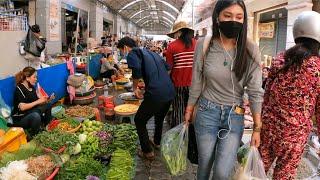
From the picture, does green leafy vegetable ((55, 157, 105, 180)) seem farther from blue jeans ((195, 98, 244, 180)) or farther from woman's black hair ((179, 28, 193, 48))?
woman's black hair ((179, 28, 193, 48))

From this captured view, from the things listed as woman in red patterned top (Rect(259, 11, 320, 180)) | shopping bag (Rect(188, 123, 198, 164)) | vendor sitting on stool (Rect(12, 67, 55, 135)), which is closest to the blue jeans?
woman in red patterned top (Rect(259, 11, 320, 180))

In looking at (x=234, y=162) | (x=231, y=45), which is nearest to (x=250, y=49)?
(x=231, y=45)

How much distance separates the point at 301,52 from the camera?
2703 millimetres

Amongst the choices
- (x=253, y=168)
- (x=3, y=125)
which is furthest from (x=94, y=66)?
(x=253, y=168)

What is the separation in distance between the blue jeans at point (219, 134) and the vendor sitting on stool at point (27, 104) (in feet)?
11.1

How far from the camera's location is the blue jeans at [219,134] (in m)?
2.89

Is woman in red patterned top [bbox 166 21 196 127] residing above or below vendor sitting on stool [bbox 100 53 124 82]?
above

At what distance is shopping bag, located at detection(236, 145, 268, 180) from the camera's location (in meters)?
2.80

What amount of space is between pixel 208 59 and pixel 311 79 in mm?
776

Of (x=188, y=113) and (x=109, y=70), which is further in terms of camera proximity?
(x=109, y=70)

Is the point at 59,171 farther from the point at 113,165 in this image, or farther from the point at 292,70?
the point at 292,70

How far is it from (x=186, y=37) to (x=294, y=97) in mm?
2477

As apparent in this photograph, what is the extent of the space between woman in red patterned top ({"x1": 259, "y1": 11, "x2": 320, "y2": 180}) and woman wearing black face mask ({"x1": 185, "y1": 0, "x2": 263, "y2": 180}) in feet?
0.41

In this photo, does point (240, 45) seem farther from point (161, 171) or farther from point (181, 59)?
point (161, 171)
